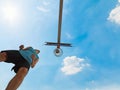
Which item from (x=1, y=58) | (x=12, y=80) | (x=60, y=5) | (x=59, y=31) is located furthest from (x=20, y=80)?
(x=59, y=31)

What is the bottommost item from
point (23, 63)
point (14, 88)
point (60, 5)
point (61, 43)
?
point (14, 88)

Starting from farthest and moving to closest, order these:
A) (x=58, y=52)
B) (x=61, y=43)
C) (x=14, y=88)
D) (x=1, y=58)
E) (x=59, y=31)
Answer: (x=61, y=43)
(x=58, y=52)
(x=59, y=31)
(x=1, y=58)
(x=14, y=88)

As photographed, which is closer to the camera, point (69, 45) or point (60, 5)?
point (60, 5)

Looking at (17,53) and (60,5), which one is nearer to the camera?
(17,53)

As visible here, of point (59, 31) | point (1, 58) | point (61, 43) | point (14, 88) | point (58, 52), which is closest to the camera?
point (14, 88)

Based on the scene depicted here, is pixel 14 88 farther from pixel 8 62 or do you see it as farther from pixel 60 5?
pixel 60 5

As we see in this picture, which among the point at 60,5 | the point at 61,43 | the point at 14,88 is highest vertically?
the point at 61,43

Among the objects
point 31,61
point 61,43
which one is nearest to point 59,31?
point 61,43

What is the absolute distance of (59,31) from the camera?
13211 millimetres

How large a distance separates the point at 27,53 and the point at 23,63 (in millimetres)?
457

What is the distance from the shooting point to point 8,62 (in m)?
9.26

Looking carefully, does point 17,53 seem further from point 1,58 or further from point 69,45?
point 69,45

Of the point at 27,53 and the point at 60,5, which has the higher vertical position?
the point at 60,5

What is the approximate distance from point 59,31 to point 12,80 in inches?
208
